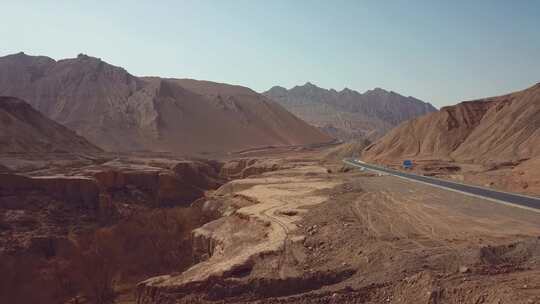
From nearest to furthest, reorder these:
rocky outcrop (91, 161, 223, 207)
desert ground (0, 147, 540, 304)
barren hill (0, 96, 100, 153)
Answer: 1. desert ground (0, 147, 540, 304)
2. rocky outcrop (91, 161, 223, 207)
3. barren hill (0, 96, 100, 153)

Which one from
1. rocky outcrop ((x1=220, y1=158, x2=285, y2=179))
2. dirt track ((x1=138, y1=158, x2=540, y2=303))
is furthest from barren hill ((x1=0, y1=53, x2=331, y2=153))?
dirt track ((x1=138, y1=158, x2=540, y2=303))

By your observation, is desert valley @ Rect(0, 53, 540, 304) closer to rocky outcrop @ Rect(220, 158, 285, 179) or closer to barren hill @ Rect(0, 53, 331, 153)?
rocky outcrop @ Rect(220, 158, 285, 179)

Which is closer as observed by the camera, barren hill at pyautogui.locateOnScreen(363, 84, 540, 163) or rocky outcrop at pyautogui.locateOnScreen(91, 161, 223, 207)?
rocky outcrop at pyautogui.locateOnScreen(91, 161, 223, 207)

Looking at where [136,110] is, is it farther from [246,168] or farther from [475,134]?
[475,134]

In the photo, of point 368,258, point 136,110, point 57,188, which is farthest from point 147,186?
point 136,110

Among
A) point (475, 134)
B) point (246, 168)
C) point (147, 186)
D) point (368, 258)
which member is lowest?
point (147, 186)

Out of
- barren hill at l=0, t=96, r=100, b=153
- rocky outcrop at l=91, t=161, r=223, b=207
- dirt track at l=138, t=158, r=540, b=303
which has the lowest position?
rocky outcrop at l=91, t=161, r=223, b=207

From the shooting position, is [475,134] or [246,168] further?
[475,134]

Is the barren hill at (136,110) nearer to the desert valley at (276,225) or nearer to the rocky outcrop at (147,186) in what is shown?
the desert valley at (276,225)
